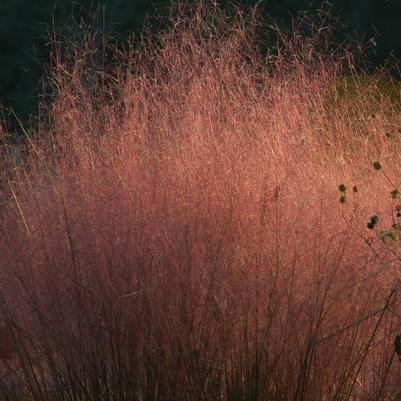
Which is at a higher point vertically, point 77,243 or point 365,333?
point 365,333

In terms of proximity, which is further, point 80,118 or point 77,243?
point 80,118

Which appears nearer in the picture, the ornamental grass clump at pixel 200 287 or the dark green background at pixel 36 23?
the ornamental grass clump at pixel 200 287

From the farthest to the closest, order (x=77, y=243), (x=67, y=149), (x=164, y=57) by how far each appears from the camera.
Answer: (x=164, y=57)
(x=67, y=149)
(x=77, y=243)

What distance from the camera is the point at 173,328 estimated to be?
2750 mm

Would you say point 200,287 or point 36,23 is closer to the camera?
point 200,287

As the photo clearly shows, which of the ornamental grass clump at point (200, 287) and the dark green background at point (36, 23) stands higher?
the ornamental grass clump at point (200, 287)

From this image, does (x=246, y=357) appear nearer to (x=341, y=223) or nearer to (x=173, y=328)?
(x=173, y=328)

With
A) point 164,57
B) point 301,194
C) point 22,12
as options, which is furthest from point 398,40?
point 301,194

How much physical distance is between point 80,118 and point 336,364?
1971 mm

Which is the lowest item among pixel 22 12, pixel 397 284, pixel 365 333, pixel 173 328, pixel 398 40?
pixel 22 12

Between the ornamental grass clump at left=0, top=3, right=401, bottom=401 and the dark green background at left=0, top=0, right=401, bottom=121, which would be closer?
the ornamental grass clump at left=0, top=3, right=401, bottom=401

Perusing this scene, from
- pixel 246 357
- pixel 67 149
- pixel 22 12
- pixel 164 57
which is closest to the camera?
pixel 246 357

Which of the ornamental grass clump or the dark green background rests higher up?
the ornamental grass clump

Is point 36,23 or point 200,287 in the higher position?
point 200,287
